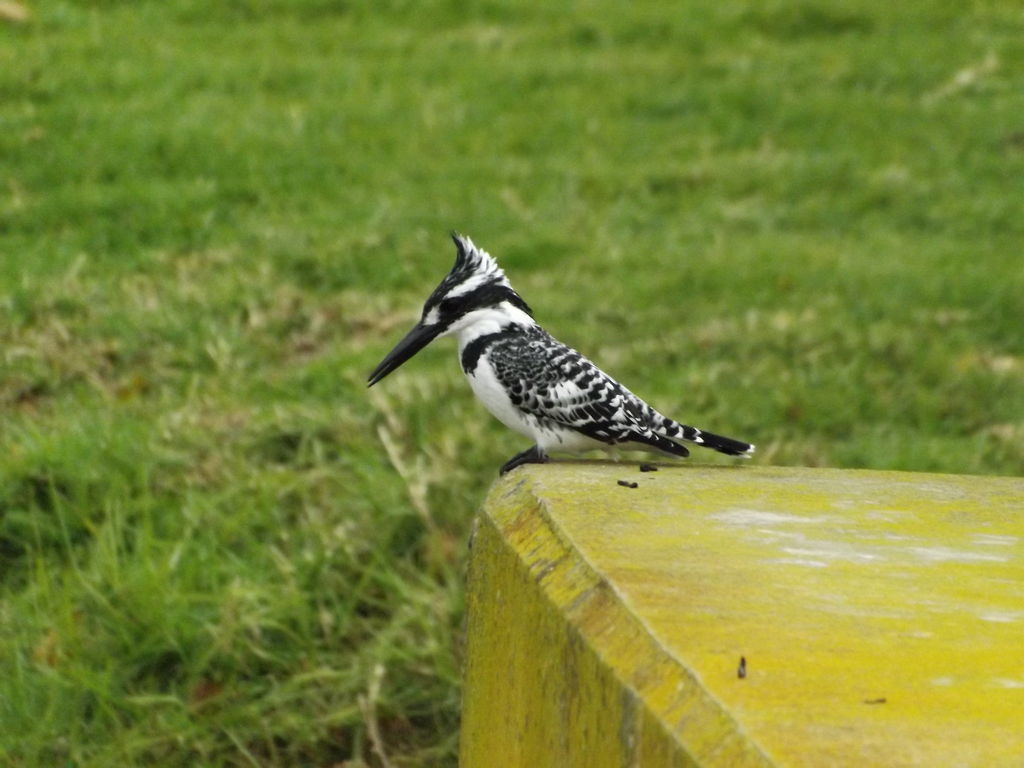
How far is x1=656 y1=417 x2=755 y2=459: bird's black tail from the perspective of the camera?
349 cm

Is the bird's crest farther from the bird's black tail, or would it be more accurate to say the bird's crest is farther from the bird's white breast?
the bird's black tail

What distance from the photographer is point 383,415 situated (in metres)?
5.32

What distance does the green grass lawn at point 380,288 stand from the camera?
414cm

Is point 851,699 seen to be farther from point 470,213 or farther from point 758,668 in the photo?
point 470,213

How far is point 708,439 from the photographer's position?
3.50 m

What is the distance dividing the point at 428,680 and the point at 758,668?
2157mm

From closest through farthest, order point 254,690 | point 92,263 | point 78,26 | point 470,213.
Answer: point 254,690
point 92,263
point 470,213
point 78,26

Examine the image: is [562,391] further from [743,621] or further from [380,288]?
[380,288]

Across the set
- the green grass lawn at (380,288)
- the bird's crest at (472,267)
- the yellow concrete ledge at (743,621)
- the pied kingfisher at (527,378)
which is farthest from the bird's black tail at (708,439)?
the green grass lawn at (380,288)

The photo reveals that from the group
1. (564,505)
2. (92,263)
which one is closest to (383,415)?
(92,263)

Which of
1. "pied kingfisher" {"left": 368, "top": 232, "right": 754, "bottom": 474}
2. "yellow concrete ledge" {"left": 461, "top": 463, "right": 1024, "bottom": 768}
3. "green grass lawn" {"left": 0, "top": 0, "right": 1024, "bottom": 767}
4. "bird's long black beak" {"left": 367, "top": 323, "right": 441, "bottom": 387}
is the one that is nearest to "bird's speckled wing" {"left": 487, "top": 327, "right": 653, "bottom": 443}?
"pied kingfisher" {"left": 368, "top": 232, "right": 754, "bottom": 474}

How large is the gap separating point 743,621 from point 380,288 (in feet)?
14.6

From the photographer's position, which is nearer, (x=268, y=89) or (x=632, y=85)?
(x=268, y=89)

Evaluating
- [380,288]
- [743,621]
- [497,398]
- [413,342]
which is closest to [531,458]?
[497,398]
